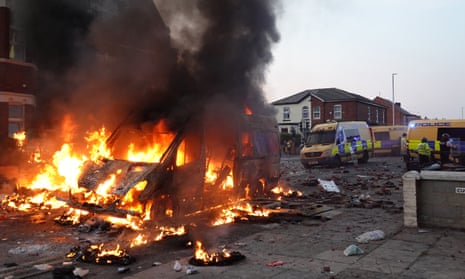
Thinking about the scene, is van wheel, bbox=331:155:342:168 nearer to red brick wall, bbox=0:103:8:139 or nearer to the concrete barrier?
the concrete barrier

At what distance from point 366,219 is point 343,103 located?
37.1 m

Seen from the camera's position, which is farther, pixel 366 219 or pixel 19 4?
pixel 19 4

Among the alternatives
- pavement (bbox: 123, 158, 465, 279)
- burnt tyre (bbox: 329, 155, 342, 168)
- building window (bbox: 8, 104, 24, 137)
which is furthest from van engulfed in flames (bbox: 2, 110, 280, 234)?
burnt tyre (bbox: 329, 155, 342, 168)

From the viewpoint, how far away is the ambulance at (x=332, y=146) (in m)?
21.1

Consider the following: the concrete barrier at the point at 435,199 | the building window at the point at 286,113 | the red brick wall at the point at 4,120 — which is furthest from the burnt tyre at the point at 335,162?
the building window at the point at 286,113

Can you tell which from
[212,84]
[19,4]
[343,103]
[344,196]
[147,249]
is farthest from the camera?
[343,103]

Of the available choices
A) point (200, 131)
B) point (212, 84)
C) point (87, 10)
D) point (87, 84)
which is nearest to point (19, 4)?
point (87, 10)

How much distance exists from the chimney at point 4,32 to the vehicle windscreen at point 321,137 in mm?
14738

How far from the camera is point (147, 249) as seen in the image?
6.17 m

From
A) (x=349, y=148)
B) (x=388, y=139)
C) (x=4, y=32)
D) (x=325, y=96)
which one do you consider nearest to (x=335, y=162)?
(x=349, y=148)

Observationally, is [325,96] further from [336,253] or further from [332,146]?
[336,253]

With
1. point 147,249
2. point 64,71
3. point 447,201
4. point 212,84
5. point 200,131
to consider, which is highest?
point 64,71

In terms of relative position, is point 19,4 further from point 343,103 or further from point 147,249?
point 343,103

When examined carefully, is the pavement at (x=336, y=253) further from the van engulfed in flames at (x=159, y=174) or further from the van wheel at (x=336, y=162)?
the van wheel at (x=336, y=162)
